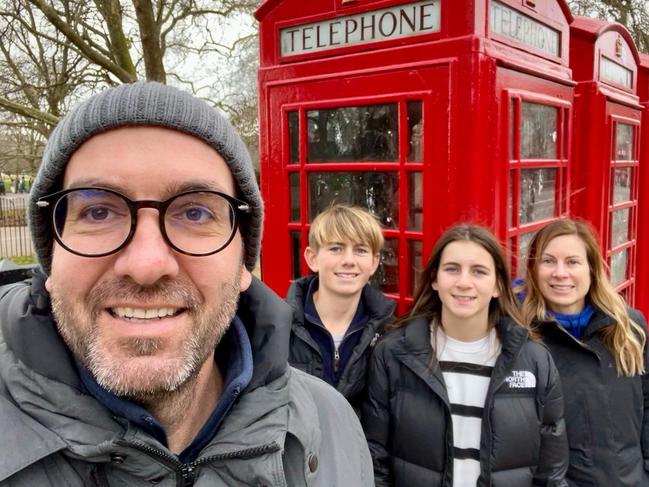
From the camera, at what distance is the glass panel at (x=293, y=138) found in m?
2.91

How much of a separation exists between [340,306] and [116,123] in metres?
1.42

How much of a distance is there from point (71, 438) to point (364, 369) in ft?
4.63

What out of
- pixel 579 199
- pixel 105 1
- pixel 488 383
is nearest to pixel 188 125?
pixel 488 383

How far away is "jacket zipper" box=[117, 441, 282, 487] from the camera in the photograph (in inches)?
39.3

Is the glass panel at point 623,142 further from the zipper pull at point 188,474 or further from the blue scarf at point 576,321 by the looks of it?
the zipper pull at point 188,474

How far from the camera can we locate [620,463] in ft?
7.04

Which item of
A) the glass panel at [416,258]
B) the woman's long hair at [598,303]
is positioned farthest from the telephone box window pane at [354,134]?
the woman's long hair at [598,303]

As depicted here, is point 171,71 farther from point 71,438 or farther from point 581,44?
point 71,438

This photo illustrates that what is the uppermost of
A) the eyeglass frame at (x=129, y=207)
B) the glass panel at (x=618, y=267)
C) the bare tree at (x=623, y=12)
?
the bare tree at (x=623, y=12)

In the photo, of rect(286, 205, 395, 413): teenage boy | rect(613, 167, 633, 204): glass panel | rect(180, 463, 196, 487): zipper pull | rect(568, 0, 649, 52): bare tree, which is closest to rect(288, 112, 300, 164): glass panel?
rect(286, 205, 395, 413): teenage boy

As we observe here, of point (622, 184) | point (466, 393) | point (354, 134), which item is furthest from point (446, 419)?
point (622, 184)

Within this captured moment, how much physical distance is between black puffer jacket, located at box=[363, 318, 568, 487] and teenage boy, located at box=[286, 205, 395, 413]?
13 cm

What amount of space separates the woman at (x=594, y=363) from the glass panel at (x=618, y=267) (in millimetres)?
1774

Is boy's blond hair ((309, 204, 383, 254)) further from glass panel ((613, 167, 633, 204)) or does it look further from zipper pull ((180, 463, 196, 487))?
glass panel ((613, 167, 633, 204))
